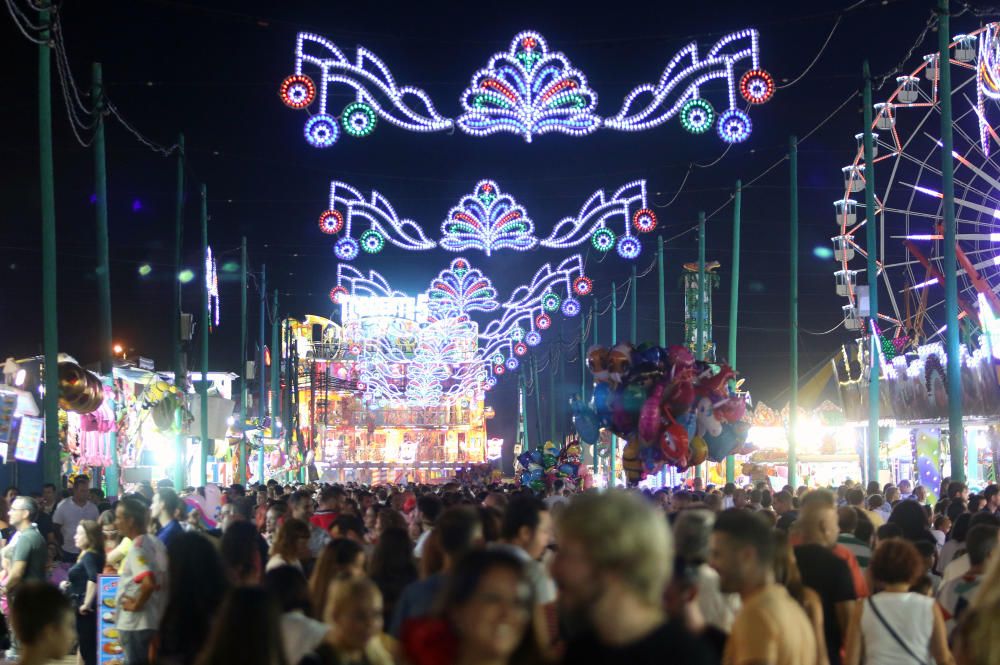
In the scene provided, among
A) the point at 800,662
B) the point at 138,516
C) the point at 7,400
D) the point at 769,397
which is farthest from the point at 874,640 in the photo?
the point at 769,397

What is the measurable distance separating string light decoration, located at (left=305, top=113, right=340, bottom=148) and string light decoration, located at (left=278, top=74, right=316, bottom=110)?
683 millimetres

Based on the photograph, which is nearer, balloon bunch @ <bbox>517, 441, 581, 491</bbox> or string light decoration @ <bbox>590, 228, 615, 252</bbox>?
string light decoration @ <bbox>590, 228, 615, 252</bbox>

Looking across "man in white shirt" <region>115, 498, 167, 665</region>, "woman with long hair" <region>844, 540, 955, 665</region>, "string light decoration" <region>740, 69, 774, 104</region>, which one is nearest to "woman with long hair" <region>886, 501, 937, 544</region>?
"woman with long hair" <region>844, 540, 955, 665</region>

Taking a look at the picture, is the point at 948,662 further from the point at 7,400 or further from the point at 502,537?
the point at 7,400

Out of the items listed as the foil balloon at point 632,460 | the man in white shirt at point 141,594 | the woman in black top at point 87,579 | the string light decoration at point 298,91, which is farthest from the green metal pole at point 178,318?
the man in white shirt at point 141,594

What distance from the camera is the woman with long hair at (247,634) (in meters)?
4.39

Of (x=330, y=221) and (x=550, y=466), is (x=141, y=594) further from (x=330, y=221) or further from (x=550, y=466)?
(x=550, y=466)

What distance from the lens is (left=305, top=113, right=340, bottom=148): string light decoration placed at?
1902 cm

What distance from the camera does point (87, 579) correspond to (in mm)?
12141

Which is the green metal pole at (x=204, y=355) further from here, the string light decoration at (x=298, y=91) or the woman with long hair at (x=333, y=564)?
the woman with long hair at (x=333, y=564)

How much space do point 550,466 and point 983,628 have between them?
31237 millimetres

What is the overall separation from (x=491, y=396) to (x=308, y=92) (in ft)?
309

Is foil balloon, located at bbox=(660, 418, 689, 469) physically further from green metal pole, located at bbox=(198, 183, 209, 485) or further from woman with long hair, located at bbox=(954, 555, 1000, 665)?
green metal pole, located at bbox=(198, 183, 209, 485)

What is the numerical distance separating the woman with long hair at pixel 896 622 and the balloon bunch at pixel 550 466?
86.0 feet
